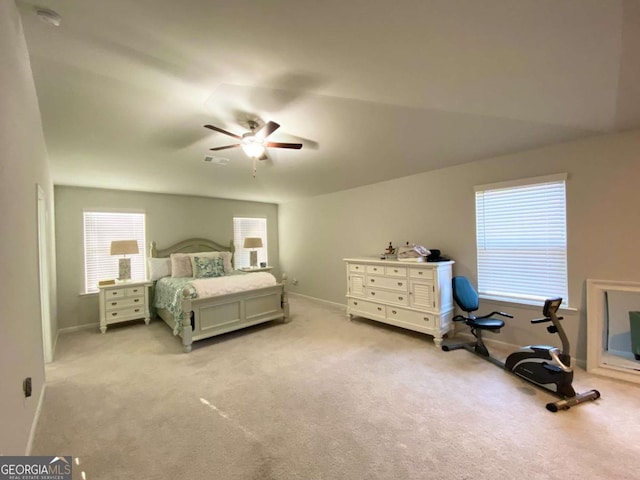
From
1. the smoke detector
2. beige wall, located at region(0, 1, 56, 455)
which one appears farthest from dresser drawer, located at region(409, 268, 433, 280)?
the smoke detector

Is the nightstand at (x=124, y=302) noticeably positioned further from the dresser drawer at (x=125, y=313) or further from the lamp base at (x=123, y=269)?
the lamp base at (x=123, y=269)

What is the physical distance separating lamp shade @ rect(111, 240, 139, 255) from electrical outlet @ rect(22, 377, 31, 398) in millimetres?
3074

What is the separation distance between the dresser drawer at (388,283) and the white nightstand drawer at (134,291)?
403 cm

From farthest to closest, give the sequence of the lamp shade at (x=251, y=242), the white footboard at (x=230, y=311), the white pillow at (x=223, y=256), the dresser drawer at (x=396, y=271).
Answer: the lamp shade at (x=251, y=242), the white pillow at (x=223, y=256), the dresser drawer at (x=396, y=271), the white footboard at (x=230, y=311)

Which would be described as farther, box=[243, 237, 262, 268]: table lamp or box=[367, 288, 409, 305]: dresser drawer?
box=[243, 237, 262, 268]: table lamp

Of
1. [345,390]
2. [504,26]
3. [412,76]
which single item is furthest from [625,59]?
[345,390]

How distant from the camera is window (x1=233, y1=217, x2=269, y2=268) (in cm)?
657

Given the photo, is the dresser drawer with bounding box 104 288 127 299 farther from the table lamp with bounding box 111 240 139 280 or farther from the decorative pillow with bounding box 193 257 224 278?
the decorative pillow with bounding box 193 257 224 278

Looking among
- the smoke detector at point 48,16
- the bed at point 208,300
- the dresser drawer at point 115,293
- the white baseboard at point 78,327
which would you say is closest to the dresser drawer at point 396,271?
the bed at point 208,300

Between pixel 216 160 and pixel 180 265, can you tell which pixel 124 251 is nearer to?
pixel 180 265

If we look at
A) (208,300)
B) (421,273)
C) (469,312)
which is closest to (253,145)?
(208,300)

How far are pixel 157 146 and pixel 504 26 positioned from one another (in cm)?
382

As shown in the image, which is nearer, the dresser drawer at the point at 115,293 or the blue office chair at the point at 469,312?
the blue office chair at the point at 469,312

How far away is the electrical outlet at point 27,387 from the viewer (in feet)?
5.77
